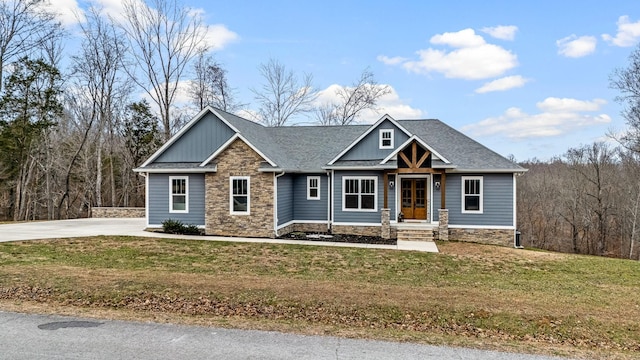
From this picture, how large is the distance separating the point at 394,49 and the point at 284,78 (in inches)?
546

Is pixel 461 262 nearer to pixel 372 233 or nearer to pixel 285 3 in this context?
pixel 372 233

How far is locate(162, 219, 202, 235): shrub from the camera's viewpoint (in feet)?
56.5

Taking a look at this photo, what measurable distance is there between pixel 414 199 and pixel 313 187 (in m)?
4.70

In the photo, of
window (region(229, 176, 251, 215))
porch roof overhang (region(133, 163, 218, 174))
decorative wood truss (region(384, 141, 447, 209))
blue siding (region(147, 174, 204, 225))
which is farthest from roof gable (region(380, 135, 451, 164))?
blue siding (region(147, 174, 204, 225))

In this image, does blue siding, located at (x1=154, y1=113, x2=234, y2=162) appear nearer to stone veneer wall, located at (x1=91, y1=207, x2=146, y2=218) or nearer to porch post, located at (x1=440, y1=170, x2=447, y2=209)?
stone veneer wall, located at (x1=91, y1=207, x2=146, y2=218)

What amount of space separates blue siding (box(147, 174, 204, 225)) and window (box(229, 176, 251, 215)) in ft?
5.60

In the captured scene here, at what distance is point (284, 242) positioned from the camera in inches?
602

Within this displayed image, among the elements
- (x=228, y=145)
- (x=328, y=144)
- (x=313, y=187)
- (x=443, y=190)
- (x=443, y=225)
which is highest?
(x=328, y=144)

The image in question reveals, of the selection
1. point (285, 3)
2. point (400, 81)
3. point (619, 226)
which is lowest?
point (619, 226)

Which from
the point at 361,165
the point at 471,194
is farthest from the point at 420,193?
the point at 361,165

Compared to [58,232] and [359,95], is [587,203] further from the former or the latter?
[58,232]

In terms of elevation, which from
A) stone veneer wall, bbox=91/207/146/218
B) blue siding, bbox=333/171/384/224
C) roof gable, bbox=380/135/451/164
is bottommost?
stone veneer wall, bbox=91/207/146/218

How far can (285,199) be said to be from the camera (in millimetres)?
17938

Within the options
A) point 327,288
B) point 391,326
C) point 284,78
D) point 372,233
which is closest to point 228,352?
point 391,326
